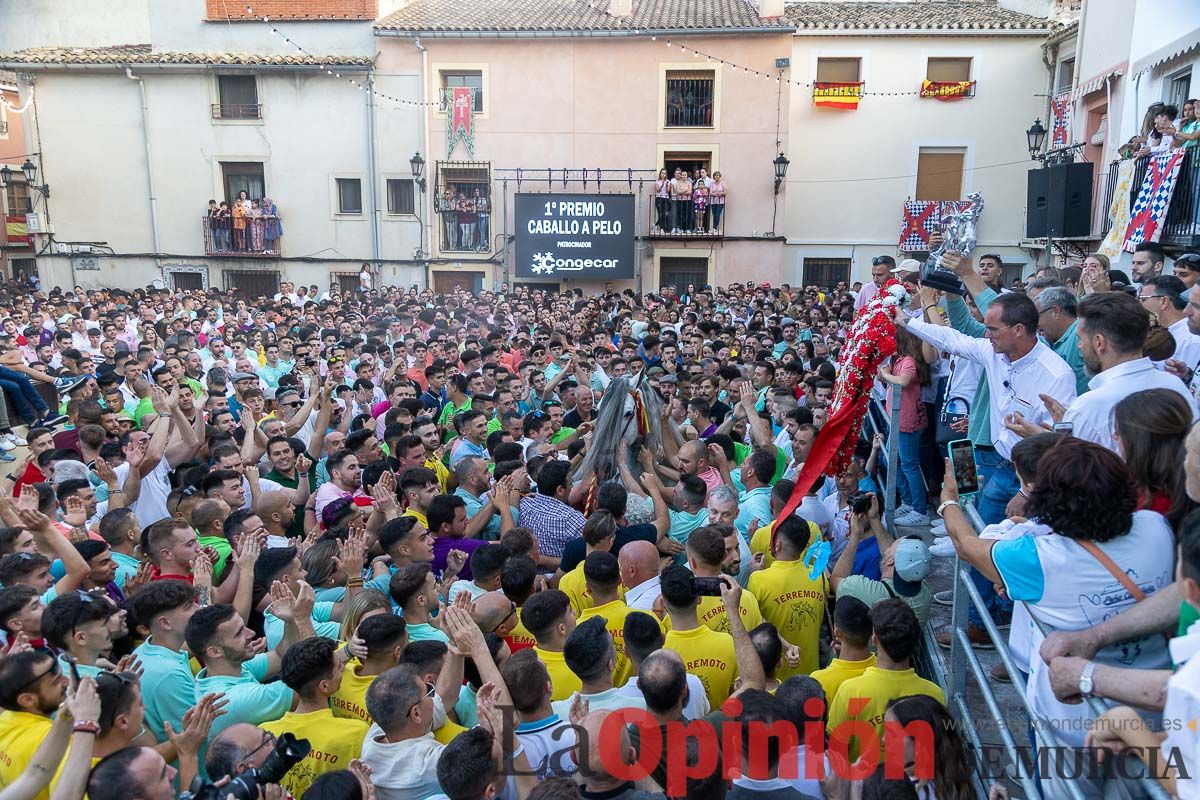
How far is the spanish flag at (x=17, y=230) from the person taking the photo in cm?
2455

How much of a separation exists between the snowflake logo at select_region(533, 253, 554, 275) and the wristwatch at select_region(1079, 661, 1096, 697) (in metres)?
19.7

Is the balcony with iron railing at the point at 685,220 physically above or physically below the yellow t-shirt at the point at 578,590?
above

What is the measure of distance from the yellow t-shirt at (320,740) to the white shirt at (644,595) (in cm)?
137

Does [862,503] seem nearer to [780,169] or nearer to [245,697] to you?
[245,697]

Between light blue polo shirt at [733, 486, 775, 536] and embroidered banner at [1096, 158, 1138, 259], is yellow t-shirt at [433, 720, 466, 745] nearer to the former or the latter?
light blue polo shirt at [733, 486, 775, 536]

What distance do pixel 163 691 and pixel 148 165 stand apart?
2280 centimetres

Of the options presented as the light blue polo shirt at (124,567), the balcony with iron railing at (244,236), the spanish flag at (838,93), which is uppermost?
the spanish flag at (838,93)

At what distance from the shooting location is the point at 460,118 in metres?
22.0

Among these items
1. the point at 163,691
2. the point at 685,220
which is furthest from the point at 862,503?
the point at 685,220

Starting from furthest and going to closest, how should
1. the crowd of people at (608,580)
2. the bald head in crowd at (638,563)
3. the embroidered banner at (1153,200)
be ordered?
the embroidered banner at (1153,200), the bald head in crowd at (638,563), the crowd of people at (608,580)

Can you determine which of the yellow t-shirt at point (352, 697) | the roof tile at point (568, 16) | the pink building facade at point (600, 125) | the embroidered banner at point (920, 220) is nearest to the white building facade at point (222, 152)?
the pink building facade at point (600, 125)

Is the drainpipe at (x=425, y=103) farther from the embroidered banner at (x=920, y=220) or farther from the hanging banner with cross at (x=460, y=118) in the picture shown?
the embroidered banner at (x=920, y=220)

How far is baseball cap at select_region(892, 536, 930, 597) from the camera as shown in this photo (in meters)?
3.84

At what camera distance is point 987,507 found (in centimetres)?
464
